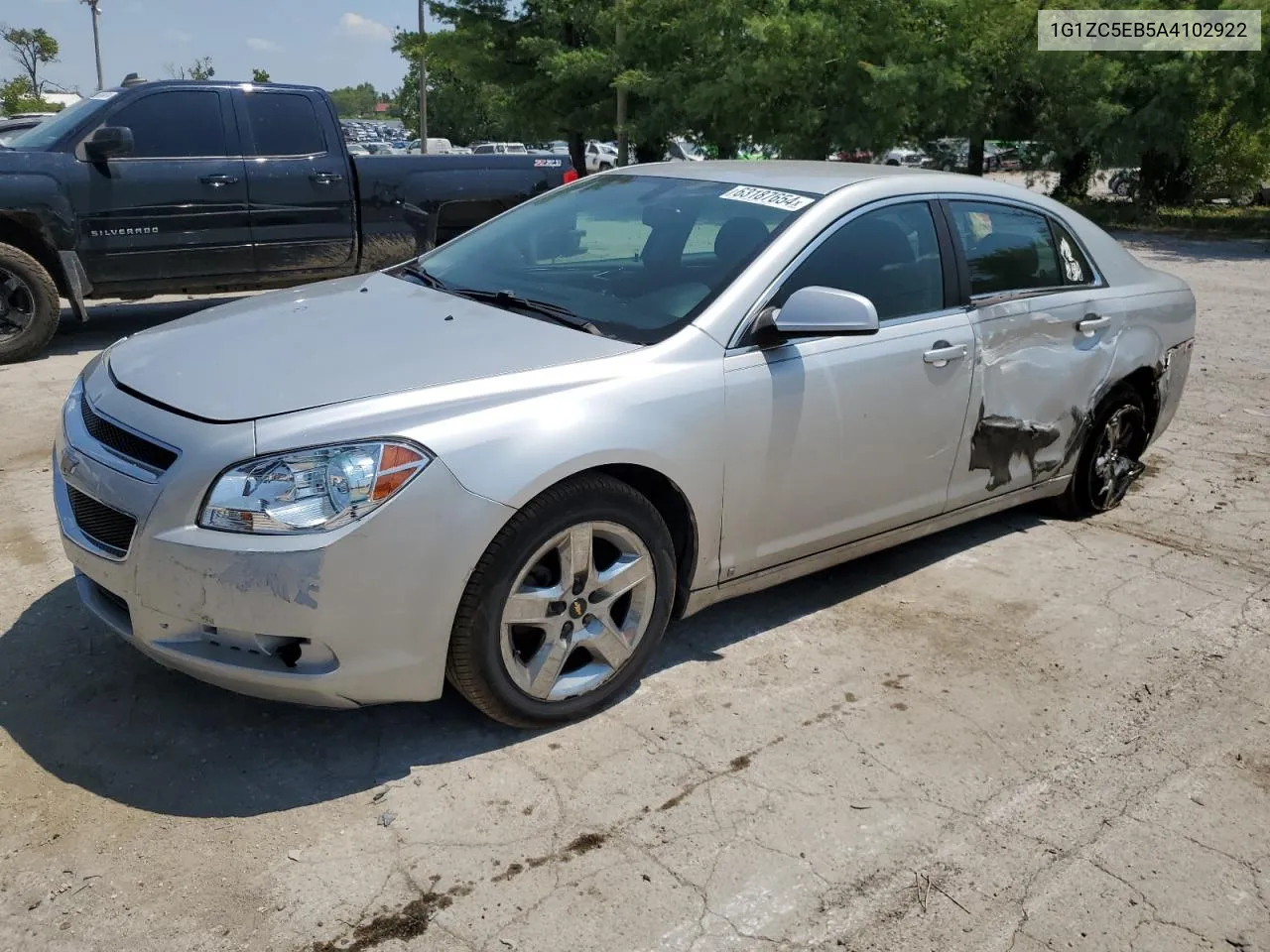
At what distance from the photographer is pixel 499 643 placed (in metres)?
3.11

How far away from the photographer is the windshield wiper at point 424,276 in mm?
4166

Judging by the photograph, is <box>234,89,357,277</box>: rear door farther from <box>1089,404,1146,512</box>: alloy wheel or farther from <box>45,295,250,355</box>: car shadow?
<box>1089,404,1146,512</box>: alloy wheel

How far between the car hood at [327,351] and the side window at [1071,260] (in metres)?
2.40

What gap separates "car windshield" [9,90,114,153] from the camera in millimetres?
8238

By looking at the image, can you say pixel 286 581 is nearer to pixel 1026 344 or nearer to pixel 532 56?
pixel 1026 344

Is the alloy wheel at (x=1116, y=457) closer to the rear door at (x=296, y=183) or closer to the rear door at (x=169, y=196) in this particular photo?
the rear door at (x=296, y=183)

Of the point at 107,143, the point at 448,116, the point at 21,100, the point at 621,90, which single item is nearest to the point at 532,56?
the point at 621,90

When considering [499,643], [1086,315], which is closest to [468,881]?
[499,643]

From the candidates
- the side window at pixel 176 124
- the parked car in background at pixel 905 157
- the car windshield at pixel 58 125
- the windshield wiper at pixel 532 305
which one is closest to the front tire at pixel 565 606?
the windshield wiper at pixel 532 305

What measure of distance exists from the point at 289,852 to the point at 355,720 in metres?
0.64

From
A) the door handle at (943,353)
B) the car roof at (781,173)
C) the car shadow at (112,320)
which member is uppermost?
the car roof at (781,173)

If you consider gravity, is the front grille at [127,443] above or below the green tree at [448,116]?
below

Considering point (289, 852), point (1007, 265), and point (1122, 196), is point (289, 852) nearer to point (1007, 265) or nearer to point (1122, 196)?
point (1007, 265)

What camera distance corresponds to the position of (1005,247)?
4566 millimetres
